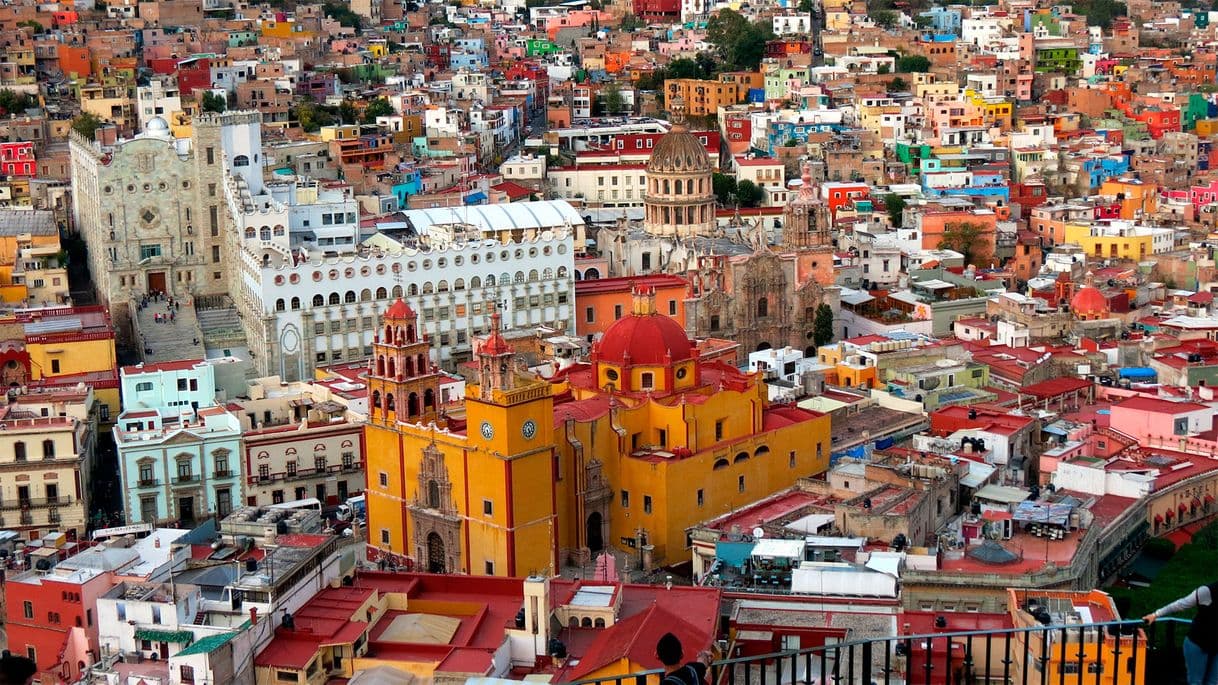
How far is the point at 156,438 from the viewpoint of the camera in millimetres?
34375

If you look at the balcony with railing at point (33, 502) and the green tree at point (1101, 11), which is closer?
the balcony with railing at point (33, 502)

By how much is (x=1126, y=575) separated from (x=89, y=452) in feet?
63.6

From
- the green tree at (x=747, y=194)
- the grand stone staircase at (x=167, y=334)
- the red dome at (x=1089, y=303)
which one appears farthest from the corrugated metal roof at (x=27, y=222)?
the red dome at (x=1089, y=303)

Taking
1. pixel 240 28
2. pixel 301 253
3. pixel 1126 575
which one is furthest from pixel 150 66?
pixel 1126 575

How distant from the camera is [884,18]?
10119 centimetres

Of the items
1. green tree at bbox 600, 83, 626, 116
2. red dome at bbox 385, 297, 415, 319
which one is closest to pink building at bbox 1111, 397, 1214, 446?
red dome at bbox 385, 297, 415, 319

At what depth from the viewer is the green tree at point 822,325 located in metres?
46.2

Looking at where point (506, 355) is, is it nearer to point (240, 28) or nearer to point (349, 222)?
point (349, 222)

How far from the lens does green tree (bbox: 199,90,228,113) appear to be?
223 ft

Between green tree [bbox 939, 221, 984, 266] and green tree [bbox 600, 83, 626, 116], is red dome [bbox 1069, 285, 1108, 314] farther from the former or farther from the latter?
green tree [bbox 600, 83, 626, 116]

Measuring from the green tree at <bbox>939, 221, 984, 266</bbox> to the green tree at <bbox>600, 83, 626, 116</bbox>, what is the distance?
2815cm

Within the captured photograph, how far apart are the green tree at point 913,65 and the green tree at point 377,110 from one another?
2479cm

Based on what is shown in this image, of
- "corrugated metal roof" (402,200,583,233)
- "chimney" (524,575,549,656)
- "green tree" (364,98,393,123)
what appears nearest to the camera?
"chimney" (524,575,549,656)

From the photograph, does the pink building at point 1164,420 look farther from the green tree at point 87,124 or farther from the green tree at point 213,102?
the green tree at point 213,102
